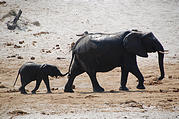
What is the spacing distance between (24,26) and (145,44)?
2000 cm

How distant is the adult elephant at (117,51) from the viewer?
14.5 metres

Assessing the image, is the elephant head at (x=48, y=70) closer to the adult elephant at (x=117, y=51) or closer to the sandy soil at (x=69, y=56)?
the sandy soil at (x=69, y=56)

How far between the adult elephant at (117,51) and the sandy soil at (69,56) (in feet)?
2.84

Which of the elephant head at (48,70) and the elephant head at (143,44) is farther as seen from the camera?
the elephant head at (48,70)

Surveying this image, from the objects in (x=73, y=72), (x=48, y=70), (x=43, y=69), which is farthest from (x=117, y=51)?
(x=43, y=69)

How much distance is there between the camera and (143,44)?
1484 centimetres

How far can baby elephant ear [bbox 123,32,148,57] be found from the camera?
14359mm

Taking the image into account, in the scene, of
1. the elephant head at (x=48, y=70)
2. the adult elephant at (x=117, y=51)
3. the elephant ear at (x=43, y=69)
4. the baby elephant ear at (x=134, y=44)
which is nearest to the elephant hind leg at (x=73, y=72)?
the adult elephant at (x=117, y=51)

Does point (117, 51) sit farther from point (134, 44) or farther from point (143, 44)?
point (143, 44)

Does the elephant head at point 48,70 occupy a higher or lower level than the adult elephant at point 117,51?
lower

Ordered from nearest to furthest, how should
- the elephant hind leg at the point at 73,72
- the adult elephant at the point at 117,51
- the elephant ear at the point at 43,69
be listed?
1. the adult elephant at the point at 117,51
2. the elephant ear at the point at 43,69
3. the elephant hind leg at the point at 73,72

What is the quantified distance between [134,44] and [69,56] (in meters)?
11.6

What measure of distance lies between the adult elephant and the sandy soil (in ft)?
2.84

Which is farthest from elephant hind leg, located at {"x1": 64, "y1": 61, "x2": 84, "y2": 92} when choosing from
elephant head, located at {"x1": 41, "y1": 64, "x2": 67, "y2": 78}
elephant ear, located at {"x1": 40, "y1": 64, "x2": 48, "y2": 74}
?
elephant ear, located at {"x1": 40, "y1": 64, "x2": 48, "y2": 74}
